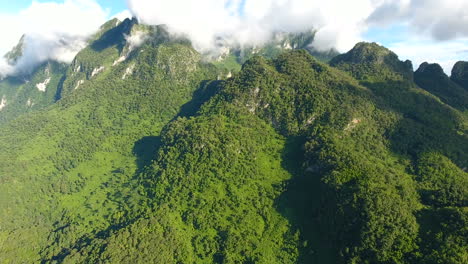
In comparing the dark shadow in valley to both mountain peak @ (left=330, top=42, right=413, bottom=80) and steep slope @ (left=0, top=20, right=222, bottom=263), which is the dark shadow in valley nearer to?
steep slope @ (left=0, top=20, right=222, bottom=263)

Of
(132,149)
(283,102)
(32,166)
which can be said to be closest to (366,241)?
(283,102)

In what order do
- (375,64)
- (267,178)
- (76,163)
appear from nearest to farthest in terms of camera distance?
1. (267,178)
2. (76,163)
3. (375,64)

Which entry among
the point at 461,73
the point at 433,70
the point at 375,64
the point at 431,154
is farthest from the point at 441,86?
the point at 431,154

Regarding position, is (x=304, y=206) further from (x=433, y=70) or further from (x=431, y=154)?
(x=433, y=70)

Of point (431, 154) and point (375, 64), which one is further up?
point (375, 64)

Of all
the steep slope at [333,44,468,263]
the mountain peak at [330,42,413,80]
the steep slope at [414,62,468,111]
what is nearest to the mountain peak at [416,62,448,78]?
the steep slope at [414,62,468,111]

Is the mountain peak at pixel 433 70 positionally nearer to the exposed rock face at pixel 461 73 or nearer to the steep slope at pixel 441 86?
the steep slope at pixel 441 86
